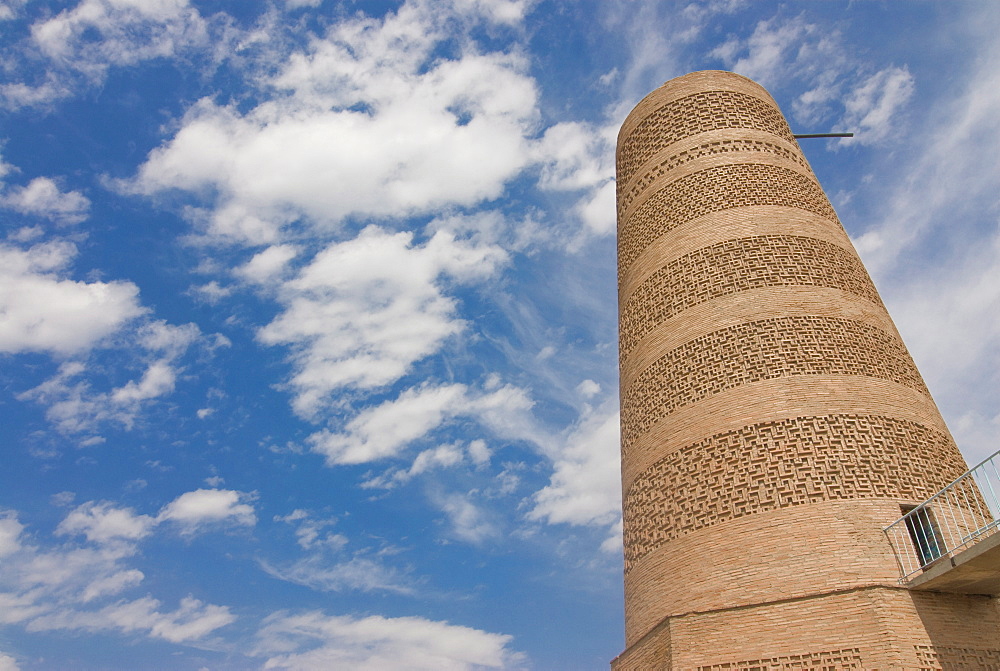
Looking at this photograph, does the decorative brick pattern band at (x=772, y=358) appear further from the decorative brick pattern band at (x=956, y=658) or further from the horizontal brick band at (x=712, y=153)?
the horizontal brick band at (x=712, y=153)

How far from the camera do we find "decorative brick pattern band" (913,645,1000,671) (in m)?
7.43

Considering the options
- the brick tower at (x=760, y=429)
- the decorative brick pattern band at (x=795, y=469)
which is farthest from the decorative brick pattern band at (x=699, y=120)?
the decorative brick pattern band at (x=795, y=469)

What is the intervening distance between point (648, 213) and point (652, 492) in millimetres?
4970

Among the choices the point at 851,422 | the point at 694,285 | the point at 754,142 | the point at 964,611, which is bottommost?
the point at 964,611

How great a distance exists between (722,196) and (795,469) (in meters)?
4.81

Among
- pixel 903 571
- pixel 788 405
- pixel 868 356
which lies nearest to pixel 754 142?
pixel 868 356

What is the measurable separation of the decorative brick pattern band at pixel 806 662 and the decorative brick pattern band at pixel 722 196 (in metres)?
6.63

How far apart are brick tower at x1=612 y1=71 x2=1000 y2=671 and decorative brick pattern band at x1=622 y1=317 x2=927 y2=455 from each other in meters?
0.03

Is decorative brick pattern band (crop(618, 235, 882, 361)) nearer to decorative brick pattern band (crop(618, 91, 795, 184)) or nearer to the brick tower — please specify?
the brick tower

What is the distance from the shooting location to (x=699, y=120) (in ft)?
42.7

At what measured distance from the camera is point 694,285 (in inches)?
438

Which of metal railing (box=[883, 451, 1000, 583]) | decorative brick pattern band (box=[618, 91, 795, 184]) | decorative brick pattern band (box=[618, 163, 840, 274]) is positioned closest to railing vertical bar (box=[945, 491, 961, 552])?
metal railing (box=[883, 451, 1000, 583])

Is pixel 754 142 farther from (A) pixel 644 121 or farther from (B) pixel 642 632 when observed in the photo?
(B) pixel 642 632

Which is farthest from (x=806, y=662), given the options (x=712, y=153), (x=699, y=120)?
(x=699, y=120)
